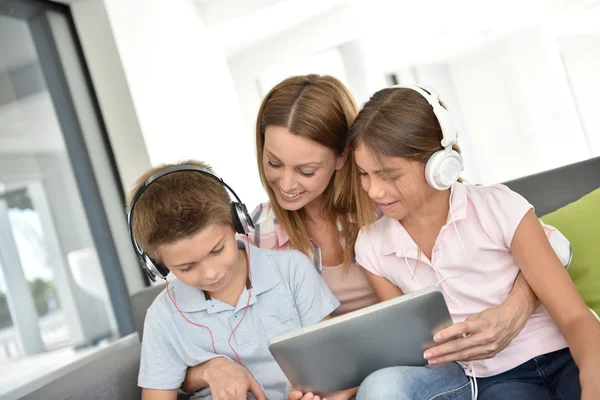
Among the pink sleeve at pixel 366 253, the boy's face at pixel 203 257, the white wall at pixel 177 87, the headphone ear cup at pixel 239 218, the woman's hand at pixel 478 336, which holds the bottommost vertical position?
the woman's hand at pixel 478 336

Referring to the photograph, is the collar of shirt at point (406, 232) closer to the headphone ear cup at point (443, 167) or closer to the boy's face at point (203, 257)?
the headphone ear cup at point (443, 167)

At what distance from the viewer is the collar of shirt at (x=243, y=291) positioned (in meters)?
1.34

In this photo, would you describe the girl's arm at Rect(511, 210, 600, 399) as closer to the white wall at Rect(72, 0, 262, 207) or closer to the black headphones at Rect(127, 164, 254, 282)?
the black headphones at Rect(127, 164, 254, 282)

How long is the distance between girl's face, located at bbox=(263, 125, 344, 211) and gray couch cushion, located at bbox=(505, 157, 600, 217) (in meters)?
0.52

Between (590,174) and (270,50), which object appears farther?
(270,50)

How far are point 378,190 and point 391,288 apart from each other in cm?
25

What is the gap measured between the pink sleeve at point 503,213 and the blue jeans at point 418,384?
0.91 feet

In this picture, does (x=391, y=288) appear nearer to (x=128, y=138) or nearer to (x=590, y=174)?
(x=590, y=174)

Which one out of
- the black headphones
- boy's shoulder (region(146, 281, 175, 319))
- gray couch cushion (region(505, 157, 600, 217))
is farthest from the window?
gray couch cushion (region(505, 157, 600, 217))

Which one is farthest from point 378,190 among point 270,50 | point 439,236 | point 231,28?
point 270,50

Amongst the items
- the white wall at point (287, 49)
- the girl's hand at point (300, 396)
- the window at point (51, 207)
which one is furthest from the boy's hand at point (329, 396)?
the white wall at point (287, 49)

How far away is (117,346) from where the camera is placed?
1.68m

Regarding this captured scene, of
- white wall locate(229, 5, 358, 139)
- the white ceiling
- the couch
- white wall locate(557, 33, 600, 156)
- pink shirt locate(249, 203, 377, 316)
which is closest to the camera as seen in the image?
the couch

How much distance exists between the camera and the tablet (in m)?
0.99
